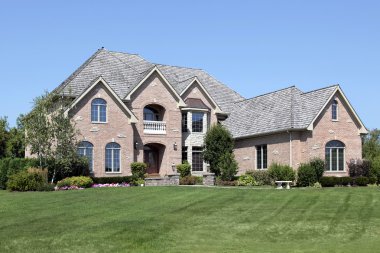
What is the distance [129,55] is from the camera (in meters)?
48.3

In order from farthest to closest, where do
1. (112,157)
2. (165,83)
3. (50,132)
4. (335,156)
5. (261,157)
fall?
1. (165,83)
2. (261,157)
3. (335,156)
4. (112,157)
5. (50,132)

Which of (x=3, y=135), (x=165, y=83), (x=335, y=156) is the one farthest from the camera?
(x=3, y=135)

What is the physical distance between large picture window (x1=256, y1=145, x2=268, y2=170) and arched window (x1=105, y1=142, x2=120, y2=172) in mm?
11363

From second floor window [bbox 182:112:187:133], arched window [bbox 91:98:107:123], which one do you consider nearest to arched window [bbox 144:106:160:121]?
second floor window [bbox 182:112:187:133]

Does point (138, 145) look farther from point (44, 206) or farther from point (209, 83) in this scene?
point (44, 206)

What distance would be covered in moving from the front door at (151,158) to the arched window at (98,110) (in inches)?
262

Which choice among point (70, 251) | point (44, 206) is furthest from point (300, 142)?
point (70, 251)

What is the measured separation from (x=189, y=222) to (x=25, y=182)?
14098mm

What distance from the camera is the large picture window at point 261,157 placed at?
41.7 m

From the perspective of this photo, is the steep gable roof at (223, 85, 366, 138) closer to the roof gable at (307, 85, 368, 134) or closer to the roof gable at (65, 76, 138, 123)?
the roof gable at (307, 85, 368, 134)

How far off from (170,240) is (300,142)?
80.0 ft

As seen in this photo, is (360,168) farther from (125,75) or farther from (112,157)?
(125,75)

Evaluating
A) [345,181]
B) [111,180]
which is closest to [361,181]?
[345,181]

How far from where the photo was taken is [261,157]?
42188mm
